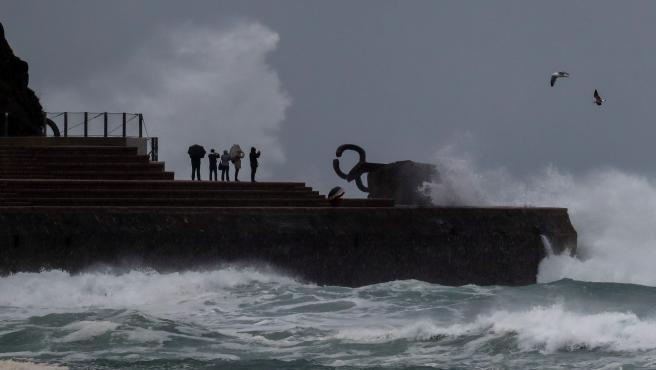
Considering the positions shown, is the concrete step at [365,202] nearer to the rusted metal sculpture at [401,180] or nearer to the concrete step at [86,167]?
the rusted metal sculpture at [401,180]

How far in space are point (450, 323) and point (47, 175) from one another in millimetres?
12407

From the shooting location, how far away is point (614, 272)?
3138 centimetres

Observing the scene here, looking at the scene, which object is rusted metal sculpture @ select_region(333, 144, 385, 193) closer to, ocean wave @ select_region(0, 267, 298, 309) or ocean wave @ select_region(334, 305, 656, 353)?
ocean wave @ select_region(0, 267, 298, 309)

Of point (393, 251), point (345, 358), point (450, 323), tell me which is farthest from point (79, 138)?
point (345, 358)

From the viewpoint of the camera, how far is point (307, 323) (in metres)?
21.3

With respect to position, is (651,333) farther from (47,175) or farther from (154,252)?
(47,175)

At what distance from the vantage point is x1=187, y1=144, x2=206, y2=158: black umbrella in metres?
33.4

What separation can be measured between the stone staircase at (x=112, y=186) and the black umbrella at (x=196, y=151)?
6.70 ft

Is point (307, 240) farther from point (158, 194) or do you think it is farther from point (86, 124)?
point (86, 124)

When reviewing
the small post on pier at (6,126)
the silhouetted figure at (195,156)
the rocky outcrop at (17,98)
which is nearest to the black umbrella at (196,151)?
the silhouetted figure at (195,156)

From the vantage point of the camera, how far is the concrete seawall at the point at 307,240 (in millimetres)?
26141

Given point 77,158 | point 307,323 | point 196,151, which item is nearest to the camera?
point 307,323

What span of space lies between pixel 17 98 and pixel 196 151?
1156 centimetres

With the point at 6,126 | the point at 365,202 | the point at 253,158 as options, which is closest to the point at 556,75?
the point at 365,202
